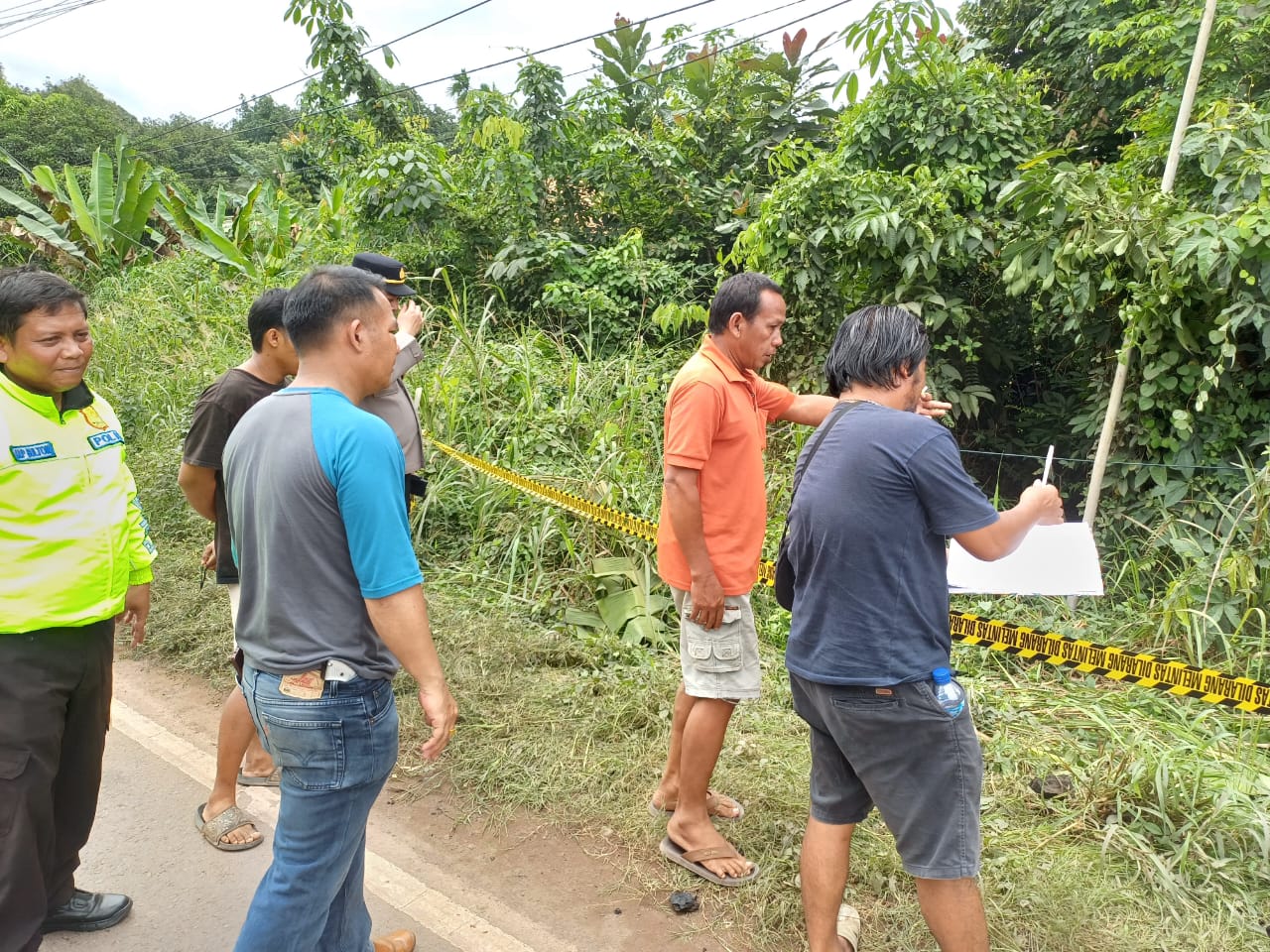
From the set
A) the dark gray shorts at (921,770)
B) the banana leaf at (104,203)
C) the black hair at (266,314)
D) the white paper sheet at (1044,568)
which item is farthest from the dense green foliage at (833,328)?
the banana leaf at (104,203)

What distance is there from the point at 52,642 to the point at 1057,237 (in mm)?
4705

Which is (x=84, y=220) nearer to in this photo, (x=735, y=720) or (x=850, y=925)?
(x=735, y=720)

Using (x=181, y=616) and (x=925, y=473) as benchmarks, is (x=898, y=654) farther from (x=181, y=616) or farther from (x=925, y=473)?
(x=181, y=616)

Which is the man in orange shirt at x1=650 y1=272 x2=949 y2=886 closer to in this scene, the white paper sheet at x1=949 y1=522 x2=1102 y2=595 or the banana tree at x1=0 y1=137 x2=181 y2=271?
the white paper sheet at x1=949 y1=522 x2=1102 y2=595

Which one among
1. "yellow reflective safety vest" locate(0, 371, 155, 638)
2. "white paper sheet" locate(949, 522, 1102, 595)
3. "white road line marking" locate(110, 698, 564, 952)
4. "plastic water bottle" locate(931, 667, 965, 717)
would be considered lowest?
"white road line marking" locate(110, 698, 564, 952)

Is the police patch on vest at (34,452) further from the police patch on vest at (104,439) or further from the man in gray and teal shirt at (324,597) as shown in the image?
the man in gray and teal shirt at (324,597)

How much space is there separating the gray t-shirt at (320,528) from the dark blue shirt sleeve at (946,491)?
1155 mm

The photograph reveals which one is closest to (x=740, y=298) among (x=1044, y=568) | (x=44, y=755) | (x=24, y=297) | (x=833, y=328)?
(x=1044, y=568)

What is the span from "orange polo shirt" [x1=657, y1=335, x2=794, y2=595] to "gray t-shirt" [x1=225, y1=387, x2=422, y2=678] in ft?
3.58

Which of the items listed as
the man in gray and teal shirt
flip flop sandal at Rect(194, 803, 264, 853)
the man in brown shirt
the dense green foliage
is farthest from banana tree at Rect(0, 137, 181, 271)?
the man in gray and teal shirt

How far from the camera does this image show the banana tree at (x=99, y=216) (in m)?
12.9

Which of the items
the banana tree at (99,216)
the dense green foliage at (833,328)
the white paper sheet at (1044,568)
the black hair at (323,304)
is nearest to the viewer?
the black hair at (323,304)

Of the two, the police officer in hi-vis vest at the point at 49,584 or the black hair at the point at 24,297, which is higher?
the black hair at the point at 24,297

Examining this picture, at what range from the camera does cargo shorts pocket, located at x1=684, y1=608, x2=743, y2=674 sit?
2.95 meters
